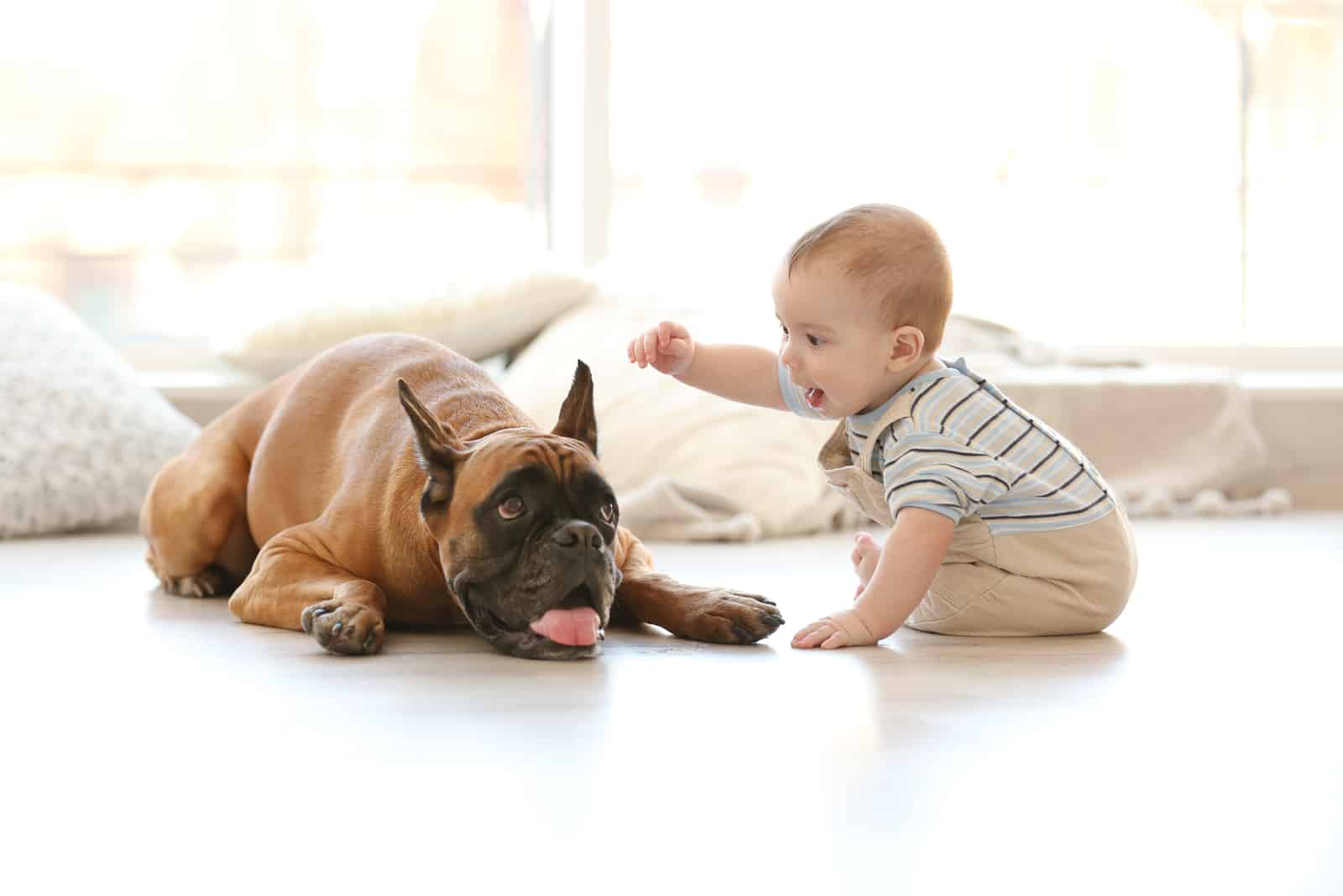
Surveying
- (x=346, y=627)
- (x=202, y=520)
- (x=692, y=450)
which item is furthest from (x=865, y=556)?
(x=692, y=450)

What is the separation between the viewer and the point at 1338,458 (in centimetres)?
373

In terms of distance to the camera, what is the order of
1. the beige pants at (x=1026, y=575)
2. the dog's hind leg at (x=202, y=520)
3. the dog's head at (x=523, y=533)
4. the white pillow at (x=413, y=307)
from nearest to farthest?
1. the dog's head at (x=523, y=533)
2. the beige pants at (x=1026, y=575)
3. the dog's hind leg at (x=202, y=520)
4. the white pillow at (x=413, y=307)

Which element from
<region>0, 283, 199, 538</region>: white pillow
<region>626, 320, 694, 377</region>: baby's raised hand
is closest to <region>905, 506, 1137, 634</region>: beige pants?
<region>626, 320, 694, 377</region>: baby's raised hand

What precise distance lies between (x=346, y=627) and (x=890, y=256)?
73cm

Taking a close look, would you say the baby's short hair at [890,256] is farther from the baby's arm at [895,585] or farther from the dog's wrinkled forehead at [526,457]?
the dog's wrinkled forehead at [526,457]

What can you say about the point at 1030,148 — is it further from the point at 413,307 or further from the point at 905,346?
the point at 905,346

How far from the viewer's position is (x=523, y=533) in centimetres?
154

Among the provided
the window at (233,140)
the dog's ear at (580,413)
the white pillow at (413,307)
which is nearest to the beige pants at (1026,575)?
the dog's ear at (580,413)

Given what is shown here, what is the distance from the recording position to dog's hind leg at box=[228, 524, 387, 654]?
1.63m

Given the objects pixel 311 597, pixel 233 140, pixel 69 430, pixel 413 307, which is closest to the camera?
pixel 311 597

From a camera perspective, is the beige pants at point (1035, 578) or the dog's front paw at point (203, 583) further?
the dog's front paw at point (203, 583)

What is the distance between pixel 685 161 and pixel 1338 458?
190 centimetres

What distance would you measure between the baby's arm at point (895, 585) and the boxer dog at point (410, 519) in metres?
0.07

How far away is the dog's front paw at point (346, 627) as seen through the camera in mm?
1623
